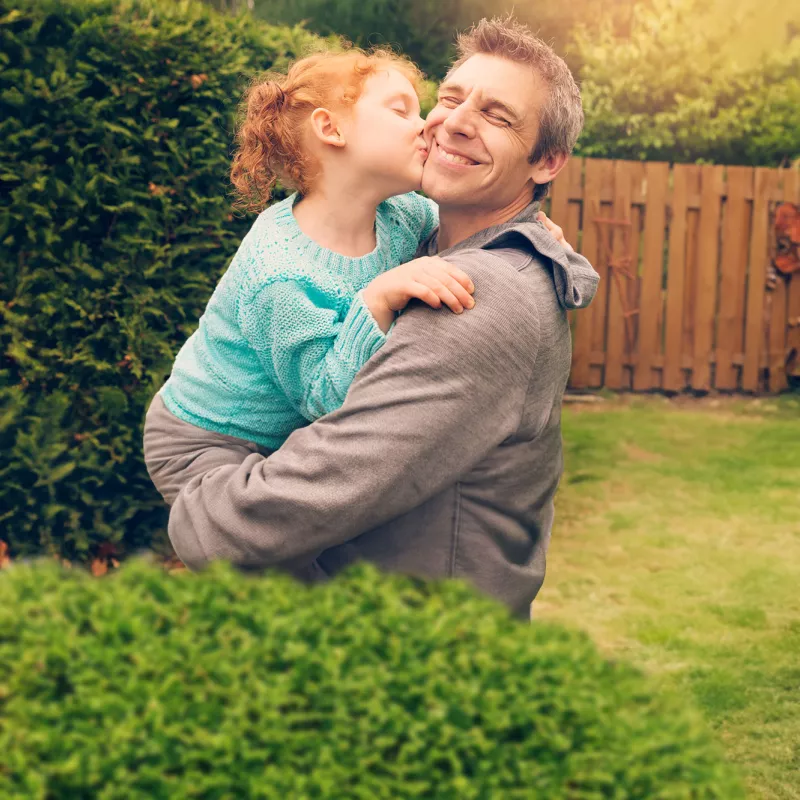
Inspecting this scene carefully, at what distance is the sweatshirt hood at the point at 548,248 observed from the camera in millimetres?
2258

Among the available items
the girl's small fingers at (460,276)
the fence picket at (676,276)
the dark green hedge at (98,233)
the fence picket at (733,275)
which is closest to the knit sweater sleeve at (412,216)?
the girl's small fingers at (460,276)

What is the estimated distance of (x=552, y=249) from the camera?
89.3 inches

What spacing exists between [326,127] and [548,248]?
0.72 meters

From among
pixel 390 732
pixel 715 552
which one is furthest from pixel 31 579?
pixel 715 552

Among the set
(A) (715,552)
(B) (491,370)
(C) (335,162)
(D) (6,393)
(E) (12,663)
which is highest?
(C) (335,162)

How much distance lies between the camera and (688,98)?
40.4ft

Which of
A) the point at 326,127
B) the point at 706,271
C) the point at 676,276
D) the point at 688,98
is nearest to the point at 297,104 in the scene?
the point at 326,127

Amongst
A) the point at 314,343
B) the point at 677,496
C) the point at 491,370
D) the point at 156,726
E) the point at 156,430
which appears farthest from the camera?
the point at 677,496

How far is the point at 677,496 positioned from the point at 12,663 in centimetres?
663

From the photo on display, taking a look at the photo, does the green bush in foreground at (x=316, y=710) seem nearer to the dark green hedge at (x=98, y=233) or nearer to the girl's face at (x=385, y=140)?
the girl's face at (x=385, y=140)

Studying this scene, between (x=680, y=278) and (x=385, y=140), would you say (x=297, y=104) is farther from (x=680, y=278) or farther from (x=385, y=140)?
(x=680, y=278)

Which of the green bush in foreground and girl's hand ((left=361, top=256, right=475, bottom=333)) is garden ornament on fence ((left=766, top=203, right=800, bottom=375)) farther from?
the green bush in foreground

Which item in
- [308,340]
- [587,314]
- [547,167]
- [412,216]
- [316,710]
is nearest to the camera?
[316,710]

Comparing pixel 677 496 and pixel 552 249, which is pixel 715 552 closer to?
pixel 677 496
